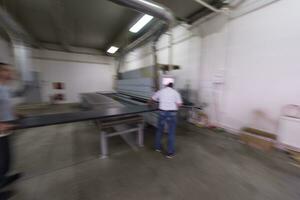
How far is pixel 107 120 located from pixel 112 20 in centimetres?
381

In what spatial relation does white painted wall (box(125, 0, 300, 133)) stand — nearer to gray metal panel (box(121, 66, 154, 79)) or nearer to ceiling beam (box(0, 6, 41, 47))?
gray metal panel (box(121, 66, 154, 79))

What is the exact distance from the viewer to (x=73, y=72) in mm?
8672

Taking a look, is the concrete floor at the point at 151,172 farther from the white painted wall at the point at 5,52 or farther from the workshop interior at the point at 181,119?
the white painted wall at the point at 5,52

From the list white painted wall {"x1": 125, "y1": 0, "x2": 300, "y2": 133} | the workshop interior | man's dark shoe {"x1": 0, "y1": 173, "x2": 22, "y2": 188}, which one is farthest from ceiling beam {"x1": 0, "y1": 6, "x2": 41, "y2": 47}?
white painted wall {"x1": 125, "y1": 0, "x2": 300, "y2": 133}

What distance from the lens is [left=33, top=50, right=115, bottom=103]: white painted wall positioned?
7.89 meters

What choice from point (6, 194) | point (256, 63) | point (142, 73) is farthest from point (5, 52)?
point (256, 63)

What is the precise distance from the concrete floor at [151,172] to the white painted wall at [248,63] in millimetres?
908

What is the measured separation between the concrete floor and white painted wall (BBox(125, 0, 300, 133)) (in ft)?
2.98

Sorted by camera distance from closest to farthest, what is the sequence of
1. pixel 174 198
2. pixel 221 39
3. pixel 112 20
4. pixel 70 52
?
1. pixel 174 198
2. pixel 221 39
3. pixel 112 20
4. pixel 70 52

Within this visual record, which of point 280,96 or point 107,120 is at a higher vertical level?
point 280,96

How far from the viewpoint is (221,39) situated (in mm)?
3719

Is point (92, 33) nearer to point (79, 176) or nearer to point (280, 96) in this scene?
point (79, 176)

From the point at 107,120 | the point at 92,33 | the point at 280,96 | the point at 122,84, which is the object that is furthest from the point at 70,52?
the point at 280,96

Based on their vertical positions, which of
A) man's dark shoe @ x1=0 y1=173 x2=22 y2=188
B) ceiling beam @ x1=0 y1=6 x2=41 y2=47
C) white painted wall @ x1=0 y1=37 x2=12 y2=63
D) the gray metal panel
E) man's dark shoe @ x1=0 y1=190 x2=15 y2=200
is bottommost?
man's dark shoe @ x1=0 y1=190 x2=15 y2=200
